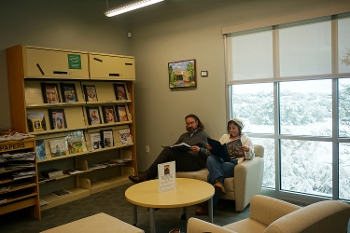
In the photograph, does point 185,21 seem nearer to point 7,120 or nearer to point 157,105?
point 157,105

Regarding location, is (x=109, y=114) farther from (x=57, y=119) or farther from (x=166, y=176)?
(x=166, y=176)

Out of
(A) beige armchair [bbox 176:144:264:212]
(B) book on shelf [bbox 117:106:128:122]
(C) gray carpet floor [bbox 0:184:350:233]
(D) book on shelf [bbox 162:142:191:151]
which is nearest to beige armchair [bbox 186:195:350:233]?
(C) gray carpet floor [bbox 0:184:350:233]

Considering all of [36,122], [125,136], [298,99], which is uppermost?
[298,99]

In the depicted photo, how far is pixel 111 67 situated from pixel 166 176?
2.37m

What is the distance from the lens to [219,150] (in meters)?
3.81

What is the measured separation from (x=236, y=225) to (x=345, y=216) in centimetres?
74

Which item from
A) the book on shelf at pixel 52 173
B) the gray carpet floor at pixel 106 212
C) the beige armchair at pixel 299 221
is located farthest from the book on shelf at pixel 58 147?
the beige armchair at pixel 299 221

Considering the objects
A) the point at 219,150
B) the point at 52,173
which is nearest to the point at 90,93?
the point at 52,173

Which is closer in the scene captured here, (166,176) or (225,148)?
(166,176)

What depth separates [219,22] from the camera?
4484 millimetres

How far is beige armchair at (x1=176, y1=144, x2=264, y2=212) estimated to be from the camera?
11.8 ft

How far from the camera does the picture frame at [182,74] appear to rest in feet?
15.8

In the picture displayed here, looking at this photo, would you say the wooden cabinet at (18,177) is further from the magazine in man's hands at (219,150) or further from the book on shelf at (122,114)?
the magazine in man's hands at (219,150)

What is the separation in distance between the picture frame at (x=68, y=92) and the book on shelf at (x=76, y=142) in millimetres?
491
